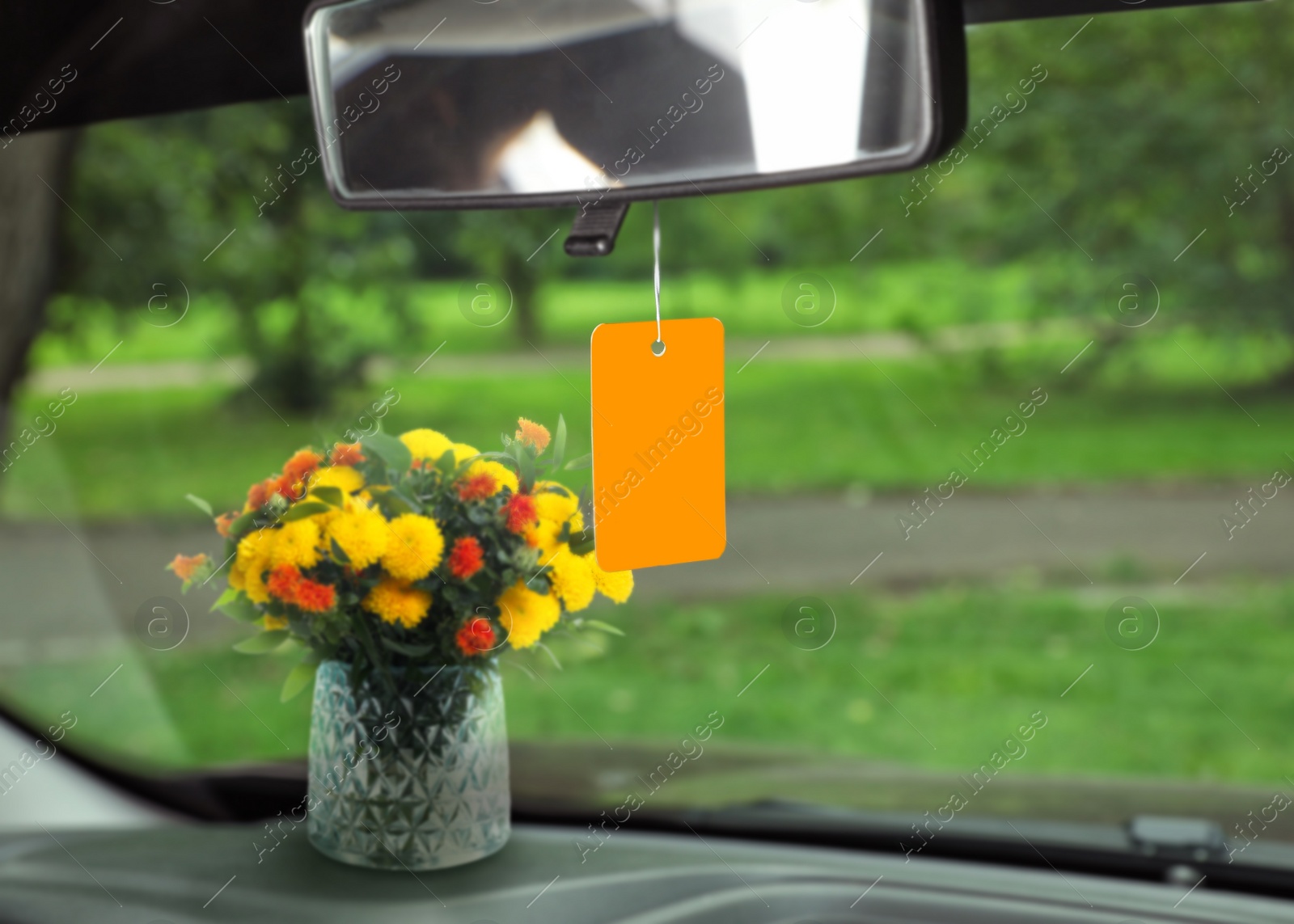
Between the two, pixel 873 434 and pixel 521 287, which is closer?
pixel 521 287

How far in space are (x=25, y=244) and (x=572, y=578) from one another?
1604mm

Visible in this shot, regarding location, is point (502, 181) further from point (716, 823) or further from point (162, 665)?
point (162, 665)

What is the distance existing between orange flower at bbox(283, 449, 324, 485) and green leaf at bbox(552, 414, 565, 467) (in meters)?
0.31

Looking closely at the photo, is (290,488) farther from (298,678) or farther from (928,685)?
(928,685)

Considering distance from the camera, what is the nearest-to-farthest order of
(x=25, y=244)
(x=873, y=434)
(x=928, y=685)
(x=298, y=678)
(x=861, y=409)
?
1. (x=298, y=678)
2. (x=25, y=244)
3. (x=928, y=685)
4. (x=861, y=409)
5. (x=873, y=434)

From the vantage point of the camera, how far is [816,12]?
900 millimetres

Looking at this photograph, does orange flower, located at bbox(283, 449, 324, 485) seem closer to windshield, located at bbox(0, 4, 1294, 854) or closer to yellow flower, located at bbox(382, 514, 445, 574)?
yellow flower, located at bbox(382, 514, 445, 574)

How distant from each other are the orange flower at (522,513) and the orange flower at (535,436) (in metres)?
0.06

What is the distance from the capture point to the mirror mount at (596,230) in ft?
3.32

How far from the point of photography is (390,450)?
1472 mm

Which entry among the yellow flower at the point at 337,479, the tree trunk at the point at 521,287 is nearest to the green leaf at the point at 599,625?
the yellow flower at the point at 337,479

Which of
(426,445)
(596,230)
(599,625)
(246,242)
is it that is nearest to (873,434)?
(246,242)

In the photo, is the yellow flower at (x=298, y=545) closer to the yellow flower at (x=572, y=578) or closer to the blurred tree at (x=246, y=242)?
the yellow flower at (x=572, y=578)

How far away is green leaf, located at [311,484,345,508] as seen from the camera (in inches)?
56.2
